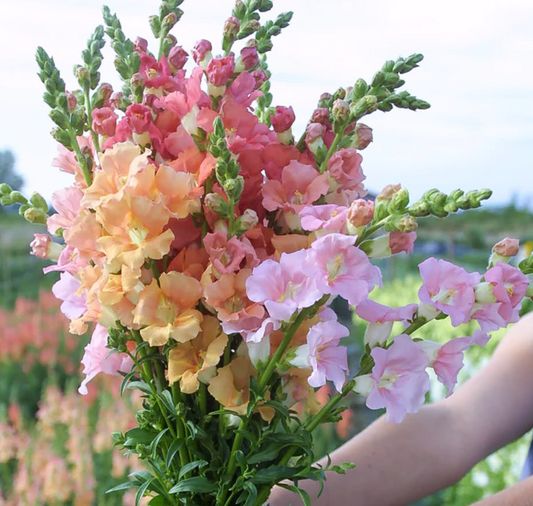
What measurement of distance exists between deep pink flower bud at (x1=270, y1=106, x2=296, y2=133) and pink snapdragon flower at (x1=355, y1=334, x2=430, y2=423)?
7.2 inches

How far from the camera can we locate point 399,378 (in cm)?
50

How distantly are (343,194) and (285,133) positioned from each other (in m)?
0.07

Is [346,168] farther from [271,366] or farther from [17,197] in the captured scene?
[17,197]

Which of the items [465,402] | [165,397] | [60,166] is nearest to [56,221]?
[60,166]

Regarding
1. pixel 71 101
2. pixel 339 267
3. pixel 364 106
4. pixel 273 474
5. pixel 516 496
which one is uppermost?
pixel 71 101

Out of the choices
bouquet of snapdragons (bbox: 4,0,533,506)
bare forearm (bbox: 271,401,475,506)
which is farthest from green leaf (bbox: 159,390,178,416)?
bare forearm (bbox: 271,401,475,506)

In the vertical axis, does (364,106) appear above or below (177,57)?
below

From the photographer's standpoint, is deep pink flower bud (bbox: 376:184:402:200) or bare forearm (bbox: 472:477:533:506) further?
bare forearm (bbox: 472:477:533:506)

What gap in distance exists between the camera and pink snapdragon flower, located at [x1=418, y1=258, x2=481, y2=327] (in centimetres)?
47

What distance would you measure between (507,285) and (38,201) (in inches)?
14.7

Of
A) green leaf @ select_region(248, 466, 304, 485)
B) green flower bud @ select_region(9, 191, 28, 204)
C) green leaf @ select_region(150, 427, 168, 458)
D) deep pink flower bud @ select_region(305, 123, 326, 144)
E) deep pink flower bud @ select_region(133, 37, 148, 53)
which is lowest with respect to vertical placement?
green leaf @ select_region(248, 466, 304, 485)

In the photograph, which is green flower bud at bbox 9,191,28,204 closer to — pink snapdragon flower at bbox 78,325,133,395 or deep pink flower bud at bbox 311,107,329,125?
pink snapdragon flower at bbox 78,325,133,395

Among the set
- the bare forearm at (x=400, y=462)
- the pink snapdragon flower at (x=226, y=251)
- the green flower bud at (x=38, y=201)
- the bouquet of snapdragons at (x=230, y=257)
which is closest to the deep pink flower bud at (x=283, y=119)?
the bouquet of snapdragons at (x=230, y=257)

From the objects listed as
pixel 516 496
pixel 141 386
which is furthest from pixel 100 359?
pixel 516 496
